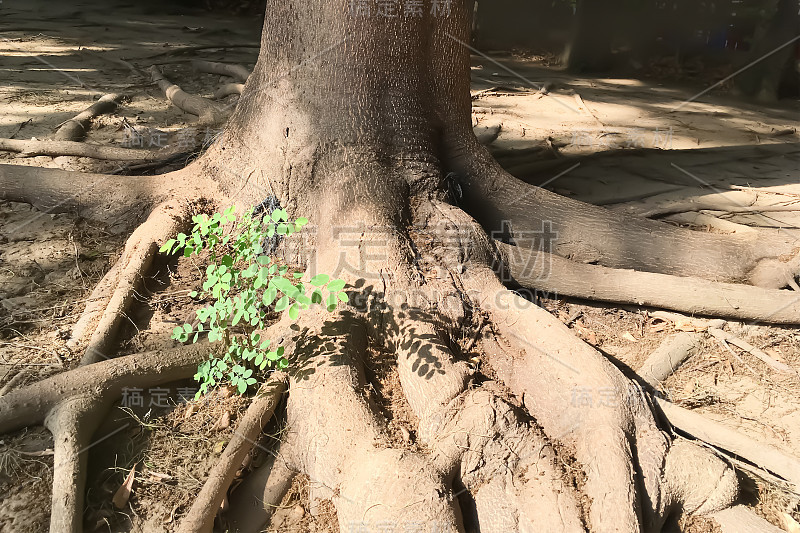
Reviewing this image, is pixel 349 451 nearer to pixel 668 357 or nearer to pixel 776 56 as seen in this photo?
pixel 668 357

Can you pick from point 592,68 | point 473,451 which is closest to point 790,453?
point 473,451

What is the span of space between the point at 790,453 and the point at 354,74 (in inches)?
93.2

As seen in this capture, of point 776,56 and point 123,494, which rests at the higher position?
point 776,56

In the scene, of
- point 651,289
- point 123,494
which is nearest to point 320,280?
point 123,494

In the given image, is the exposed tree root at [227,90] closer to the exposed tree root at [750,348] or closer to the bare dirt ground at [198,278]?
the bare dirt ground at [198,278]

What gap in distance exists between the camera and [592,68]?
9.35 meters

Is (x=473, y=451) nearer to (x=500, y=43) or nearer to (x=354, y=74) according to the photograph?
(x=354, y=74)

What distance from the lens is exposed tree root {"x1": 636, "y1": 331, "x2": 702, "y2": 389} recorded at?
2850 mm

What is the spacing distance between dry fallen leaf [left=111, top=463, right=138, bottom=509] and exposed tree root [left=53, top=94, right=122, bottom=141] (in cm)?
312

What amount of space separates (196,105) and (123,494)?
392cm

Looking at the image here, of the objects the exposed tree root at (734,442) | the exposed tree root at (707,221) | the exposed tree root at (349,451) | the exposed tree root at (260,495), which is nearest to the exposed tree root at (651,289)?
the exposed tree root at (734,442)

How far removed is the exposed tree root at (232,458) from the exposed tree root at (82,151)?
218cm

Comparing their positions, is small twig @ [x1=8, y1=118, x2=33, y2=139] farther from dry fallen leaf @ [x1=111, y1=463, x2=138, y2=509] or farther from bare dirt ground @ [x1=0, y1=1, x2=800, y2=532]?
dry fallen leaf @ [x1=111, y1=463, x2=138, y2=509]

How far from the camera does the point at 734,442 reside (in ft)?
8.00
